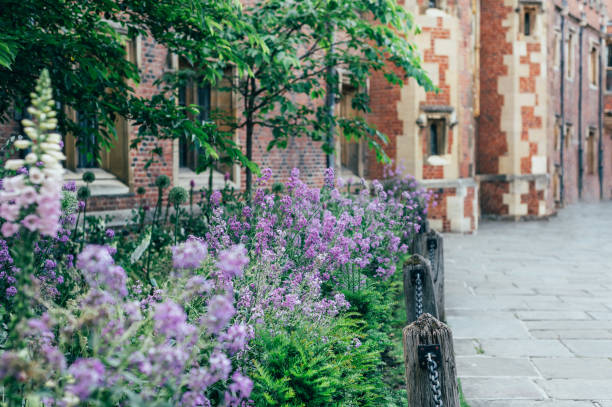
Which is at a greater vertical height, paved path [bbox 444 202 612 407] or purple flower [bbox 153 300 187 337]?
purple flower [bbox 153 300 187 337]

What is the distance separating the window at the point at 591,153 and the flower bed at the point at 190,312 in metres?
25.9

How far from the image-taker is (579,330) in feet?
21.6

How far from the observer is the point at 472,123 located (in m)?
17.8

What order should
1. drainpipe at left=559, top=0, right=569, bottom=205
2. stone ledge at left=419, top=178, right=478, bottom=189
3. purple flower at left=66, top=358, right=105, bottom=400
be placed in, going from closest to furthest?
purple flower at left=66, top=358, right=105, bottom=400 → stone ledge at left=419, top=178, right=478, bottom=189 → drainpipe at left=559, top=0, right=569, bottom=205

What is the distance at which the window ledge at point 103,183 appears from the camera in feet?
30.2

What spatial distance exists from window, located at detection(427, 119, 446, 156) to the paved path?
3.66 meters

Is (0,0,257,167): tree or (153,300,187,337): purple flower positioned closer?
(153,300,187,337): purple flower

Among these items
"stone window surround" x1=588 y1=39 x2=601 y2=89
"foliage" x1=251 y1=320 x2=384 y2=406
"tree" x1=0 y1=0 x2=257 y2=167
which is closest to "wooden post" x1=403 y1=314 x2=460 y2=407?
"foliage" x1=251 y1=320 x2=384 y2=406

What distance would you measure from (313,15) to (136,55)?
3.64m

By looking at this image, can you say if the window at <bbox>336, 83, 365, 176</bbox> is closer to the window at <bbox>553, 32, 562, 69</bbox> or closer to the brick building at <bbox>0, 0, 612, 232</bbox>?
the brick building at <bbox>0, 0, 612, 232</bbox>

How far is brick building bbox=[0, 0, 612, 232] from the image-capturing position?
1045 cm

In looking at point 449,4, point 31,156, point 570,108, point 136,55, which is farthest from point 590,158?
point 31,156

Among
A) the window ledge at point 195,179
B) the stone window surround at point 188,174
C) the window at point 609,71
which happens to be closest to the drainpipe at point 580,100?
the window at point 609,71

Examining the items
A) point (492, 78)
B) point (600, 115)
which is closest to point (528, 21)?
point (492, 78)
